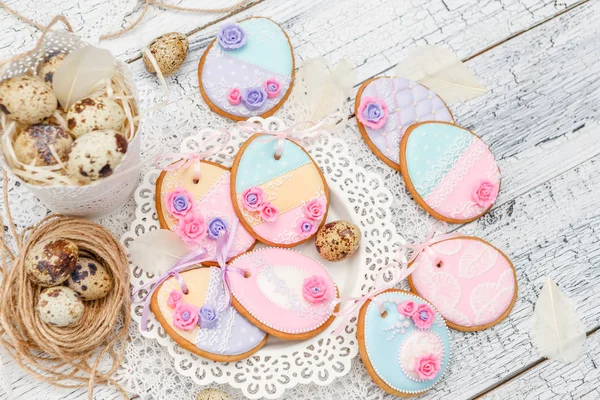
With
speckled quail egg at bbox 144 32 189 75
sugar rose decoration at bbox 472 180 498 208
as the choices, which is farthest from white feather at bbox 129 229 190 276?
sugar rose decoration at bbox 472 180 498 208

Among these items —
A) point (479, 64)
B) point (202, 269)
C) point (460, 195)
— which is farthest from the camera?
point (479, 64)

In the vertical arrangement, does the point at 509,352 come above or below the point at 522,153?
below

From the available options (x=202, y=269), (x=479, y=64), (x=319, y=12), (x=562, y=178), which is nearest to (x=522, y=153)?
(x=562, y=178)

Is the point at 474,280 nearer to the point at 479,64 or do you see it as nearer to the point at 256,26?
the point at 479,64

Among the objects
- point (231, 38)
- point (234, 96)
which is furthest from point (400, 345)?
point (231, 38)

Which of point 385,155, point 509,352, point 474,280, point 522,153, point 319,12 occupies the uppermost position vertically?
point 319,12

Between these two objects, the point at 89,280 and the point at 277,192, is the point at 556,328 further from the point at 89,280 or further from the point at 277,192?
the point at 89,280

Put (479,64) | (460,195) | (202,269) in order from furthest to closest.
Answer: (479,64) < (460,195) < (202,269)
